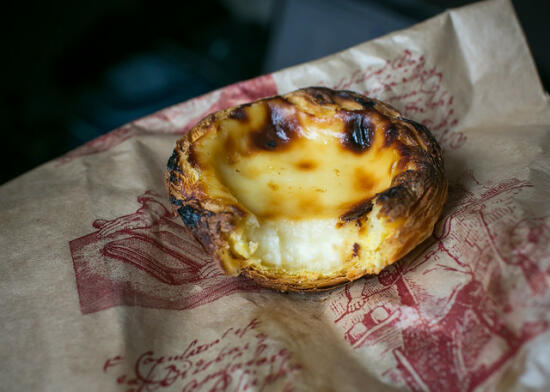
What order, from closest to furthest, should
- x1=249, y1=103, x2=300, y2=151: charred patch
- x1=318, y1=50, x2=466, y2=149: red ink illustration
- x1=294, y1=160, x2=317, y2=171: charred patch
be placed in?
x1=294, y1=160, x2=317, y2=171: charred patch < x1=249, y1=103, x2=300, y2=151: charred patch < x1=318, y1=50, x2=466, y2=149: red ink illustration

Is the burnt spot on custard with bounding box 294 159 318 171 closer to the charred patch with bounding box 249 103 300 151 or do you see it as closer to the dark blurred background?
the charred patch with bounding box 249 103 300 151

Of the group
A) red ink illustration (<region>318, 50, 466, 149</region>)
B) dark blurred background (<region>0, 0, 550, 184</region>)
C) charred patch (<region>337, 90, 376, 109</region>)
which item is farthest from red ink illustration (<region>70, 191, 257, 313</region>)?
dark blurred background (<region>0, 0, 550, 184</region>)

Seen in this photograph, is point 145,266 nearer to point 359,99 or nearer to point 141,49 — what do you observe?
point 359,99

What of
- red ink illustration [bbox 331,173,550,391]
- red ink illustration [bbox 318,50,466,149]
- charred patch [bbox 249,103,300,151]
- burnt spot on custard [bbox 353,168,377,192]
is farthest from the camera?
red ink illustration [bbox 318,50,466,149]

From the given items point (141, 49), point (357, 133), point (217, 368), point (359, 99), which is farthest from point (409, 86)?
point (141, 49)

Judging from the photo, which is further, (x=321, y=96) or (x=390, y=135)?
(x=321, y=96)

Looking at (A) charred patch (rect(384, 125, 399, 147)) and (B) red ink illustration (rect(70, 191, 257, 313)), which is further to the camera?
(A) charred patch (rect(384, 125, 399, 147))
